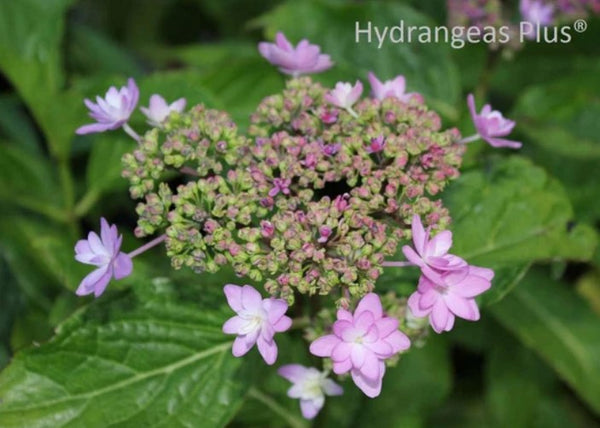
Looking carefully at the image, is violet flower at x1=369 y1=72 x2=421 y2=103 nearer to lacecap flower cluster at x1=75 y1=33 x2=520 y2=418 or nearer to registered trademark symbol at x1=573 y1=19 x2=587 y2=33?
lacecap flower cluster at x1=75 y1=33 x2=520 y2=418

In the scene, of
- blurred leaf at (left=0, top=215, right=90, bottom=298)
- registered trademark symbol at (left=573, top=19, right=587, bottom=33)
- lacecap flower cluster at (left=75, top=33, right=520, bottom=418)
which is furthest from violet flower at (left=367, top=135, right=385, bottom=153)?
registered trademark symbol at (left=573, top=19, right=587, bottom=33)

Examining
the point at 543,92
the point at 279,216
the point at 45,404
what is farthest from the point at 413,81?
the point at 45,404

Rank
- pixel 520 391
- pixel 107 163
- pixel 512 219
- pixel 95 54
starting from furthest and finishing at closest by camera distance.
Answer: pixel 95 54, pixel 520 391, pixel 107 163, pixel 512 219

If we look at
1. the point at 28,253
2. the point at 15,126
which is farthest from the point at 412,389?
the point at 15,126

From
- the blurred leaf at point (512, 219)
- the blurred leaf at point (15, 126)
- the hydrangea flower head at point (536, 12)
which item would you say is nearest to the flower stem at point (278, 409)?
the blurred leaf at point (512, 219)

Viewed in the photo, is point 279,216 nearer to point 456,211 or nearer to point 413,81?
point 456,211

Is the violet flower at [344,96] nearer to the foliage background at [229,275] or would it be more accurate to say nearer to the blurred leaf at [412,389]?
the foliage background at [229,275]

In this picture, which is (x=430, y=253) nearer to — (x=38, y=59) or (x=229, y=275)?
(x=229, y=275)
